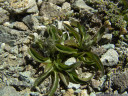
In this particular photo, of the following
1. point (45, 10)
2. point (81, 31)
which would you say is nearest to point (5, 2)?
point (45, 10)

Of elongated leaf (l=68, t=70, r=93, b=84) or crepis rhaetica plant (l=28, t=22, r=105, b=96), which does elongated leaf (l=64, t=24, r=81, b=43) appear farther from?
elongated leaf (l=68, t=70, r=93, b=84)

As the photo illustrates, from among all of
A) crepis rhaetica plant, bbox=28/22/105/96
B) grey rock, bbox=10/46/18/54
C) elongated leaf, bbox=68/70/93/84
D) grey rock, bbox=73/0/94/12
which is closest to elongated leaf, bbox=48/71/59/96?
crepis rhaetica plant, bbox=28/22/105/96

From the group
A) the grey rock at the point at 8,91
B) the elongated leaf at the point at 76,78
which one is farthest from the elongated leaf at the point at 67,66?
the grey rock at the point at 8,91

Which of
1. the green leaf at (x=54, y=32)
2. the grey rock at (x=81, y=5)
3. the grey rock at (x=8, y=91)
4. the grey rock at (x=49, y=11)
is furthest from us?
the grey rock at (x=81, y=5)

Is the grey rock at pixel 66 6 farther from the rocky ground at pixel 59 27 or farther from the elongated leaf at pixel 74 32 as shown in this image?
the elongated leaf at pixel 74 32

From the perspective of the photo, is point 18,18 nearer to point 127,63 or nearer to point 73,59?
point 73,59

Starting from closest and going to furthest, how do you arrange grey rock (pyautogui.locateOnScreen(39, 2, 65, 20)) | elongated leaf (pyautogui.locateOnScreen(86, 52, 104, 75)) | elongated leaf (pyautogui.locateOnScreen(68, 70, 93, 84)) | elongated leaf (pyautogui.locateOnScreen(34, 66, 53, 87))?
elongated leaf (pyautogui.locateOnScreen(34, 66, 53, 87)) < elongated leaf (pyautogui.locateOnScreen(68, 70, 93, 84)) < elongated leaf (pyautogui.locateOnScreen(86, 52, 104, 75)) < grey rock (pyautogui.locateOnScreen(39, 2, 65, 20))

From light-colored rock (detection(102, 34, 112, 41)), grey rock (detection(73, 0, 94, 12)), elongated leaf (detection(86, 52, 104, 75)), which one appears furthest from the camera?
grey rock (detection(73, 0, 94, 12))
